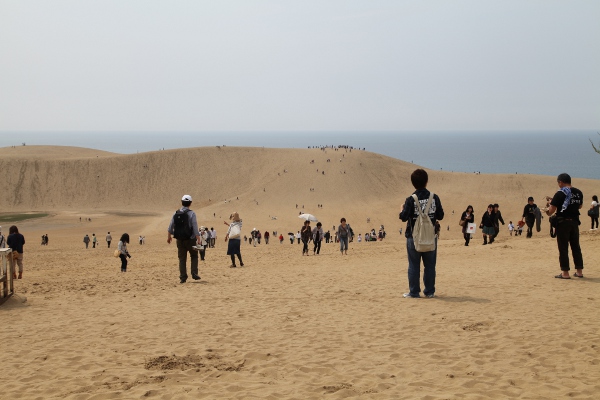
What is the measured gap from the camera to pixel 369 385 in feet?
18.6

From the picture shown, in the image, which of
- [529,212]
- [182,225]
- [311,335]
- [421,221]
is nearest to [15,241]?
[182,225]

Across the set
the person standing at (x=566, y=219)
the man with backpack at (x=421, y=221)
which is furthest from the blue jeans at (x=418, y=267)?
the person standing at (x=566, y=219)

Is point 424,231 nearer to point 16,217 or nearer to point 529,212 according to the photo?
point 529,212

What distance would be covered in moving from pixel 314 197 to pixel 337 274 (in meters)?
48.8

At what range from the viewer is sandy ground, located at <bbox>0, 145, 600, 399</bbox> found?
5699mm

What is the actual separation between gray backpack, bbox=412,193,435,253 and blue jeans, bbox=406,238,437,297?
0.74 feet

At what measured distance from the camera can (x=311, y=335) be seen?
24.5 ft

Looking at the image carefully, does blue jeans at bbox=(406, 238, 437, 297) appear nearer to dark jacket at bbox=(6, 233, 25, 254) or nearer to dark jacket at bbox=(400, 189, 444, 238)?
dark jacket at bbox=(400, 189, 444, 238)

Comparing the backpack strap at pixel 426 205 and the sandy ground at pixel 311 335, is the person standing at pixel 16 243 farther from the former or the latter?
the backpack strap at pixel 426 205

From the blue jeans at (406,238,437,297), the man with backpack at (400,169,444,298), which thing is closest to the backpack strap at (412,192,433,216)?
the man with backpack at (400,169,444,298)

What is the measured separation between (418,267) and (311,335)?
104 inches

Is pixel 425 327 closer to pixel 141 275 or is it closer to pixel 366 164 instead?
pixel 141 275

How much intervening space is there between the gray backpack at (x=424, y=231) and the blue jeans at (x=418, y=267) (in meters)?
0.23

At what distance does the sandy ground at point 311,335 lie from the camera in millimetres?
5699
